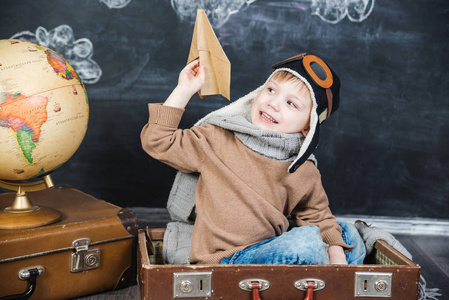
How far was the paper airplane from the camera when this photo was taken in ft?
6.24

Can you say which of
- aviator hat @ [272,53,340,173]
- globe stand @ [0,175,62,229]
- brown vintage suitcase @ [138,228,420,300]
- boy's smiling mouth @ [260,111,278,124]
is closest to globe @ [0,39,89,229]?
globe stand @ [0,175,62,229]

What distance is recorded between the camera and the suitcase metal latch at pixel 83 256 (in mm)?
1933

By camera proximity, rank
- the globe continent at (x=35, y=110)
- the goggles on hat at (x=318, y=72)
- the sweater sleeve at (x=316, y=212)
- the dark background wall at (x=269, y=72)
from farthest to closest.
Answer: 1. the dark background wall at (x=269, y=72)
2. the sweater sleeve at (x=316, y=212)
3. the goggles on hat at (x=318, y=72)
4. the globe continent at (x=35, y=110)

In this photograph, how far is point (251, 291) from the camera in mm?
1615

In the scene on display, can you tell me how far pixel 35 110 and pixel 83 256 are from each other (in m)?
0.60

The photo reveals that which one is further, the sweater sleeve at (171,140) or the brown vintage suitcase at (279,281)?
the sweater sleeve at (171,140)

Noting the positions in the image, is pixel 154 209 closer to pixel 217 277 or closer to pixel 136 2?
pixel 136 2

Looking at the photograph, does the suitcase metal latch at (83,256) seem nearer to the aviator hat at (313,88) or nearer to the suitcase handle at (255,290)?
the suitcase handle at (255,290)

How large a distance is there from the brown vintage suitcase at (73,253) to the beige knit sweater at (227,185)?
0.37 meters

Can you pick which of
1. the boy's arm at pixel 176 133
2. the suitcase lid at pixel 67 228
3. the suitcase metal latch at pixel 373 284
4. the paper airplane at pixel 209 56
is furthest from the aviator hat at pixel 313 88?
the suitcase lid at pixel 67 228

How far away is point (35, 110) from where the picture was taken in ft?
5.80

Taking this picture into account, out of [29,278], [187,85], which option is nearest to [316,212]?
[187,85]

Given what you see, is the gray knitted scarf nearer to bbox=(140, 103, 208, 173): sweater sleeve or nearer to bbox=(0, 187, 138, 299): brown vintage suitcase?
bbox=(140, 103, 208, 173): sweater sleeve

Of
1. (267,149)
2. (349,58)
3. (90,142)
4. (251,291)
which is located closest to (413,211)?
(349,58)
